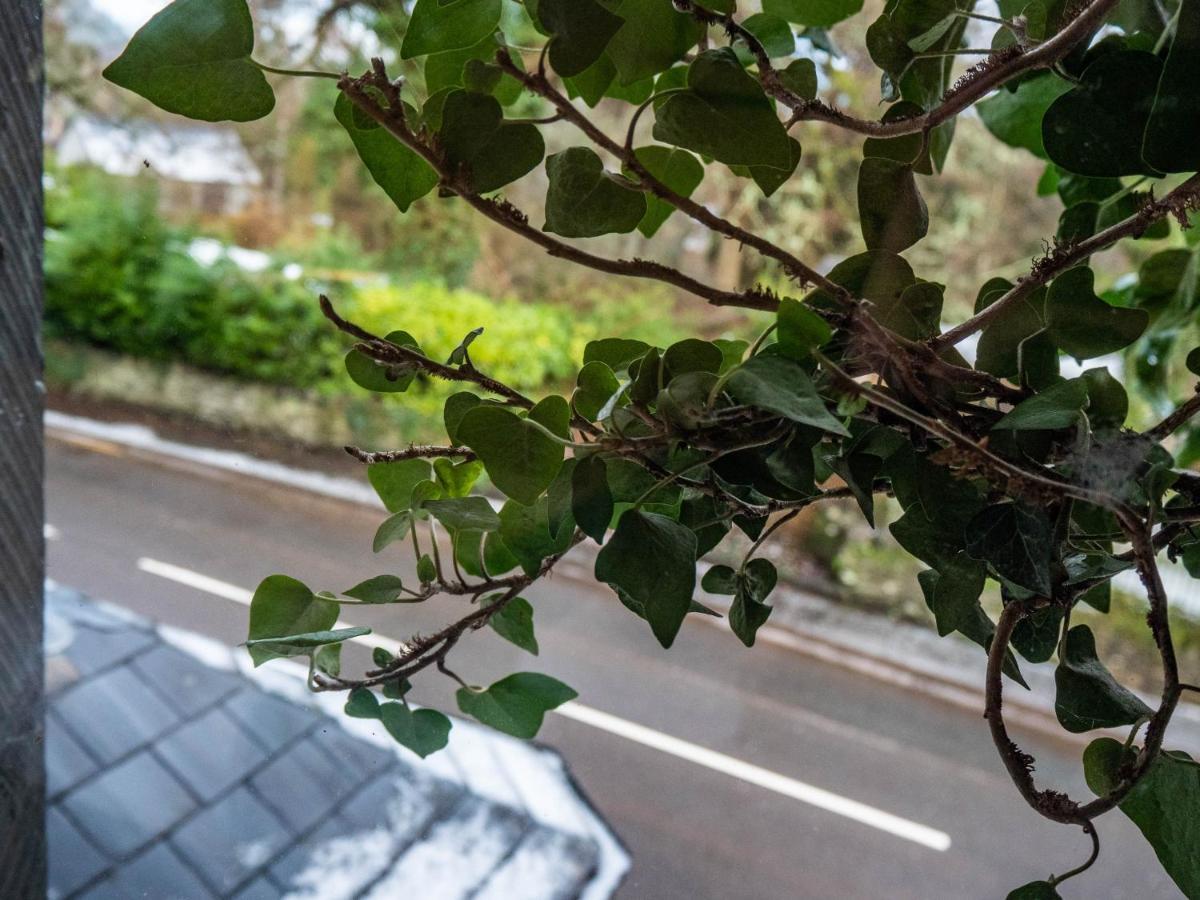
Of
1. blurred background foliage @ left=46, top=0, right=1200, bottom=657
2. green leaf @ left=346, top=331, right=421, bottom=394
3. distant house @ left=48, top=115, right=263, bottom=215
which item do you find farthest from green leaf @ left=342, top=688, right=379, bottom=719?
distant house @ left=48, top=115, right=263, bottom=215

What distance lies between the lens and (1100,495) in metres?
0.22

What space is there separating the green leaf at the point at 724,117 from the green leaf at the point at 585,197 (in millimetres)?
20

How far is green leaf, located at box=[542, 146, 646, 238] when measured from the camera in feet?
0.87

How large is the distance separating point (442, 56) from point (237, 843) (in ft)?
1.98

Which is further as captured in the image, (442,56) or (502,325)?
(502,325)

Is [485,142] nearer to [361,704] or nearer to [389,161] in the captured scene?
Result: [389,161]

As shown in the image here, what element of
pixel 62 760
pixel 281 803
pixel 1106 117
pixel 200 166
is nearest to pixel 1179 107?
pixel 1106 117

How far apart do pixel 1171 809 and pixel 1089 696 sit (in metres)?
0.04

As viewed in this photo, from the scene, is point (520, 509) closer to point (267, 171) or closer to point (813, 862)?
Answer: point (813, 862)

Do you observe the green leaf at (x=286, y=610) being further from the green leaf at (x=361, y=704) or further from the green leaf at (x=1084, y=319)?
the green leaf at (x=1084, y=319)

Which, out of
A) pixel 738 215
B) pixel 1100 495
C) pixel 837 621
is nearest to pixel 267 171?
pixel 837 621

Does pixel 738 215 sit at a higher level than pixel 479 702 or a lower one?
higher

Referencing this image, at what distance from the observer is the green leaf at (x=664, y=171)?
1.18ft

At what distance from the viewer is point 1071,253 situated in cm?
26
